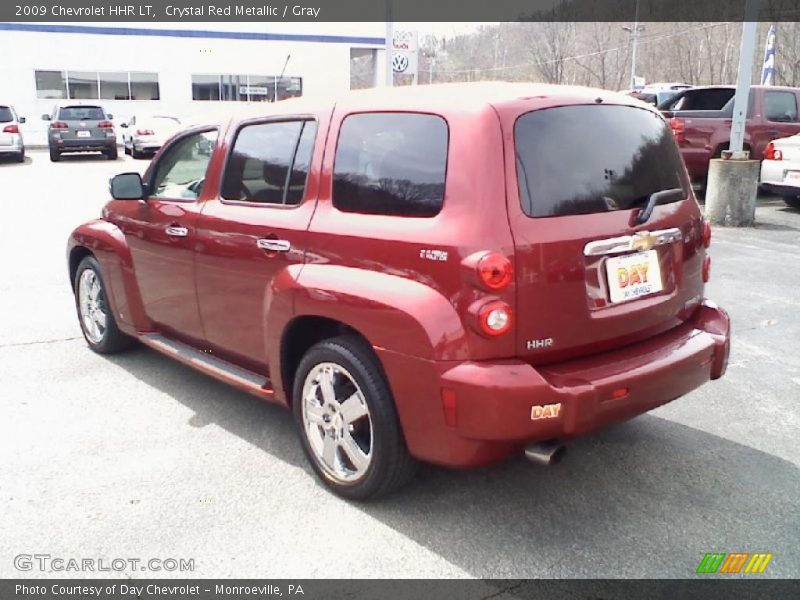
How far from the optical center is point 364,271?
3.18 meters

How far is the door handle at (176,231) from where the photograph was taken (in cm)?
430

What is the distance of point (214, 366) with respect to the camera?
4191 millimetres

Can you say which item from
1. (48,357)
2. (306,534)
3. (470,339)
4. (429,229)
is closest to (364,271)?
(429,229)

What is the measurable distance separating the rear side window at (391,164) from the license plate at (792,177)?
32.3 feet

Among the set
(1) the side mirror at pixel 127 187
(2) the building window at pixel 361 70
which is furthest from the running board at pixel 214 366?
(2) the building window at pixel 361 70

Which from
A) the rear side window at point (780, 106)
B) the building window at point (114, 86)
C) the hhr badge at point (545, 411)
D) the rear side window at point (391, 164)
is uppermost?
the building window at point (114, 86)

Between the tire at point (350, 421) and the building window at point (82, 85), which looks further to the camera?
the building window at point (82, 85)

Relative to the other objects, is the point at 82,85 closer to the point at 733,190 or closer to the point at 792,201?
the point at 792,201

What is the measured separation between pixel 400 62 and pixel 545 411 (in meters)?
21.1

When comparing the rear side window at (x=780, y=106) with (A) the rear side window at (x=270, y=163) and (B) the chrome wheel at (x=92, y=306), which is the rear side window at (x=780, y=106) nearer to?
(A) the rear side window at (x=270, y=163)

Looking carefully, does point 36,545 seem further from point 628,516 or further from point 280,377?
point 628,516

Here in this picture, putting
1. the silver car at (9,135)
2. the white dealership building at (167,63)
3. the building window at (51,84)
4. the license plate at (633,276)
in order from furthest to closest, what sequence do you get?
the building window at (51,84), the white dealership building at (167,63), the silver car at (9,135), the license plate at (633,276)

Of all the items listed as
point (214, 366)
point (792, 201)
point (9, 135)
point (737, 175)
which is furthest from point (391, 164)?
point (9, 135)

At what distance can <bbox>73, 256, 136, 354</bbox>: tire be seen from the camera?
17.4ft
